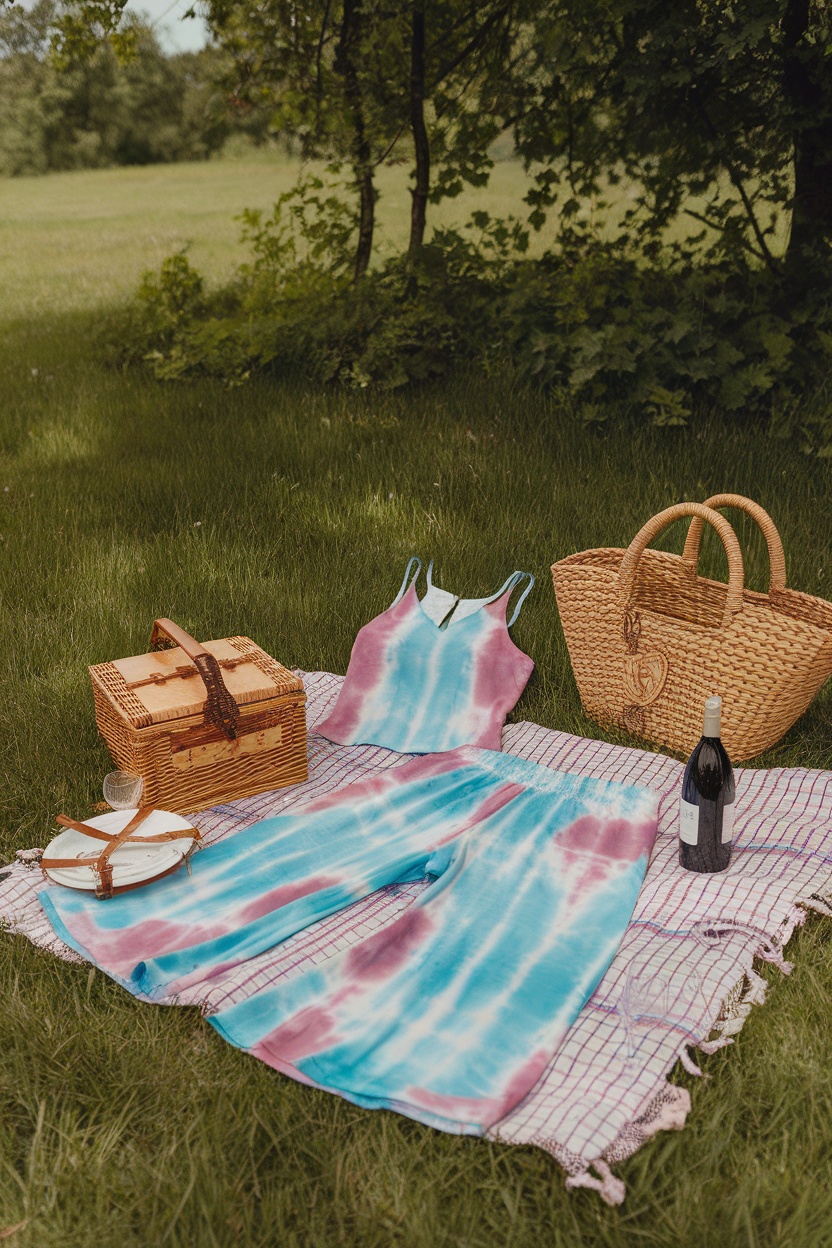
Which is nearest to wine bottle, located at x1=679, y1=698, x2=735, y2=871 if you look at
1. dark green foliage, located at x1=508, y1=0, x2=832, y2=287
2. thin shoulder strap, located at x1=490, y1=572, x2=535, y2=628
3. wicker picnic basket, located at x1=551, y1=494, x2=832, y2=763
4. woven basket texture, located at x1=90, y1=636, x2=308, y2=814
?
wicker picnic basket, located at x1=551, y1=494, x2=832, y2=763

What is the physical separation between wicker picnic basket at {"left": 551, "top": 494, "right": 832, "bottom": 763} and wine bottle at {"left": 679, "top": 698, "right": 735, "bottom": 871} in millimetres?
560

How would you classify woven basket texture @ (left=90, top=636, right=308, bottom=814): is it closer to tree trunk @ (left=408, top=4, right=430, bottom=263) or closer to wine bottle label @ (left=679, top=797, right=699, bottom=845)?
wine bottle label @ (left=679, top=797, right=699, bottom=845)

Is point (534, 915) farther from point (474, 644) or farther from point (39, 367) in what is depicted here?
point (39, 367)

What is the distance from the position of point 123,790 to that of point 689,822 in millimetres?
1590

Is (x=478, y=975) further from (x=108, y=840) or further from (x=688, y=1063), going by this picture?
(x=108, y=840)

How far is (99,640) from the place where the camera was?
14.0 feet

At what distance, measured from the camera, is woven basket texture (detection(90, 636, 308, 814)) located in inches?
126

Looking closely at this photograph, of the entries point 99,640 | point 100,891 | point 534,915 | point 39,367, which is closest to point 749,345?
point 99,640

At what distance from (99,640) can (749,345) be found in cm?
406

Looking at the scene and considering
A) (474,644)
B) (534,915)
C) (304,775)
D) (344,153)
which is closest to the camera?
(534,915)

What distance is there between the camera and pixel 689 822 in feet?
9.26

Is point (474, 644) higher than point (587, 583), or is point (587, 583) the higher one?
point (587, 583)

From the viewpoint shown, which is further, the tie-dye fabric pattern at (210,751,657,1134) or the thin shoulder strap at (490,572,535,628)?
the thin shoulder strap at (490,572,535,628)

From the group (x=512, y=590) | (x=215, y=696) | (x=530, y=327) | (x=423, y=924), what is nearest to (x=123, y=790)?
(x=215, y=696)
